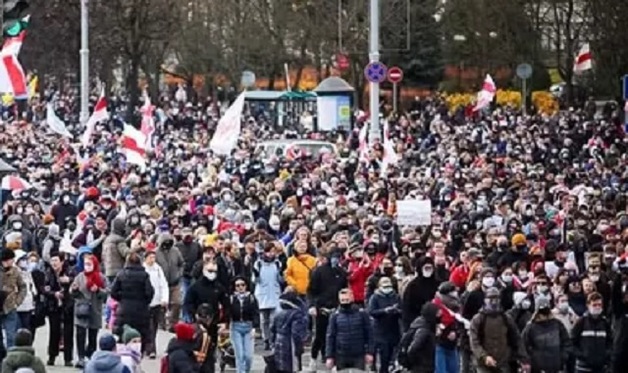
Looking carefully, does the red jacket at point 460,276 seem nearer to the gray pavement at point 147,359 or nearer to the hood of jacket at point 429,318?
the gray pavement at point 147,359

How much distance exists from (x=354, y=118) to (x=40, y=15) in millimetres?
22479

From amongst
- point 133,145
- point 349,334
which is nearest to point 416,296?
point 349,334

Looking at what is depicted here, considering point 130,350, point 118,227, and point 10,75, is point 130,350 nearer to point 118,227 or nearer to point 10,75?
point 118,227

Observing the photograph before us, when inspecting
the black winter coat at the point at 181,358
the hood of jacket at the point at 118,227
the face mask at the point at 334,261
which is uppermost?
the hood of jacket at the point at 118,227

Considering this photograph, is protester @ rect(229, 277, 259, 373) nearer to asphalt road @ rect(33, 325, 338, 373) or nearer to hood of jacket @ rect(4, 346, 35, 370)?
asphalt road @ rect(33, 325, 338, 373)

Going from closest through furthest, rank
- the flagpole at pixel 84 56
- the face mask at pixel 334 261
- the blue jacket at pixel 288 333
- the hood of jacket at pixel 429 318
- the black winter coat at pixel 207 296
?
the hood of jacket at pixel 429 318 < the blue jacket at pixel 288 333 < the black winter coat at pixel 207 296 < the face mask at pixel 334 261 < the flagpole at pixel 84 56

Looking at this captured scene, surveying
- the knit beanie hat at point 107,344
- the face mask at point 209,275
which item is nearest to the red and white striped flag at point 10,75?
the face mask at point 209,275

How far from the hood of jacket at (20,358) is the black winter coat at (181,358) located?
5.28 feet

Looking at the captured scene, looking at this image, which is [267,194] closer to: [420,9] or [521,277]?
[521,277]

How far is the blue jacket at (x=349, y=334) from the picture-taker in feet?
72.9

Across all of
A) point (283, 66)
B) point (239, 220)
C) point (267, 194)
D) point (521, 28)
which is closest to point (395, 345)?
point (239, 220)

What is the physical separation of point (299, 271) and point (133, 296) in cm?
234

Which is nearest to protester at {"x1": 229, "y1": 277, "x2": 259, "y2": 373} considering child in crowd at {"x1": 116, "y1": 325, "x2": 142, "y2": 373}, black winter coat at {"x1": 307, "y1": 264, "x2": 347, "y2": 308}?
black winter coat at {"x1": 307, "y1": 264, "x2": 347, "y2": 308}

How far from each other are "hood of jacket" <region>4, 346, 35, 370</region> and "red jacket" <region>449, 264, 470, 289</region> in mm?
7297
